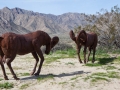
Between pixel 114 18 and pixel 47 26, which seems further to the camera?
pixel 47 26

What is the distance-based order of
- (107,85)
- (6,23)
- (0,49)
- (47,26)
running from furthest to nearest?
1. (47,26)
2. (6,23)
3. (0,49)
4. (107,85)

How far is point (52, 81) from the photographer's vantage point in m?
8.89

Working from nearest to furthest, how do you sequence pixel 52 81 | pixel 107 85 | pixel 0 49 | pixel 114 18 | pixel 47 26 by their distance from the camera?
1. pixel 107 85
2. pixel 52 81
3. pixel 0 49
4. pixel 114 18
5. pixel 47 26

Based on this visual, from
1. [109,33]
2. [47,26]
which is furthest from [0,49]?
[47,26]

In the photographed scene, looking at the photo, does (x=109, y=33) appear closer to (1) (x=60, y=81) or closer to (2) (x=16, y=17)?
(1) (x=60, y=81)

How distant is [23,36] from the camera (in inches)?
393

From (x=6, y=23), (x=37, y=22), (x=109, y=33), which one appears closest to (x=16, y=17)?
(x=37, y=22)

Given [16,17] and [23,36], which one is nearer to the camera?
[23,36]

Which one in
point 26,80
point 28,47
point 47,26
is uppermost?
point 28,47

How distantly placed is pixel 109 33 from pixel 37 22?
161 metres

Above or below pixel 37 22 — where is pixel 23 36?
above

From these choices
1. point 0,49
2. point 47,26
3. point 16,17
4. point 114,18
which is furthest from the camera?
point 16,17

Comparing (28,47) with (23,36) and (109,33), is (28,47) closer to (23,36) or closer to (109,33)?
(23,36)

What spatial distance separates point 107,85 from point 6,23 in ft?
410
